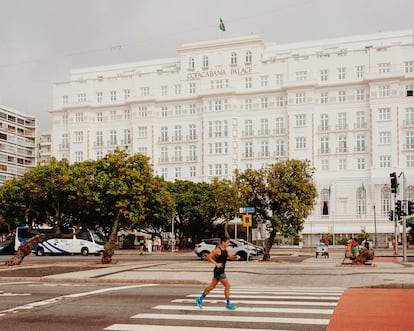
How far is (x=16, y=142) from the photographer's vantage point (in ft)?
407

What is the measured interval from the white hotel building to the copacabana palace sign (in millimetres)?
149

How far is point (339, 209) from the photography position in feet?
251

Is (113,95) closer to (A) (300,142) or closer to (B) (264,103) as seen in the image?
(B) (264,103)

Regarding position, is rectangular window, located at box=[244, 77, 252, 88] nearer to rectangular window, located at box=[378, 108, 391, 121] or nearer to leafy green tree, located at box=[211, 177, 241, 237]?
rectangular window, located at box=[378, 108, 391, 121]

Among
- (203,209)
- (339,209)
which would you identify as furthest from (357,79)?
(203,209)

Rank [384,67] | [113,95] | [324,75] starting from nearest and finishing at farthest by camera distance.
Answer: [384,67]
[324,75]
[113,95]

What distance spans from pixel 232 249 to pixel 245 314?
25.0m

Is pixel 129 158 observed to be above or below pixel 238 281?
above

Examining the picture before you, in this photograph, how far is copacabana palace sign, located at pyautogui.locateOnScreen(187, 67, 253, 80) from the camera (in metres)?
82.9

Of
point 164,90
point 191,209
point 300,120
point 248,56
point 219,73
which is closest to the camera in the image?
point 191,209

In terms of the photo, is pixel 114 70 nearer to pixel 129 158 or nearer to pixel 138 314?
pixel 129 158

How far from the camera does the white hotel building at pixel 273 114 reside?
75.2 m

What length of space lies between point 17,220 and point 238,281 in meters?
21.8

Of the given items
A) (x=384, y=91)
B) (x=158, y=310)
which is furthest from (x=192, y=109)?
(x=158, y=310)
